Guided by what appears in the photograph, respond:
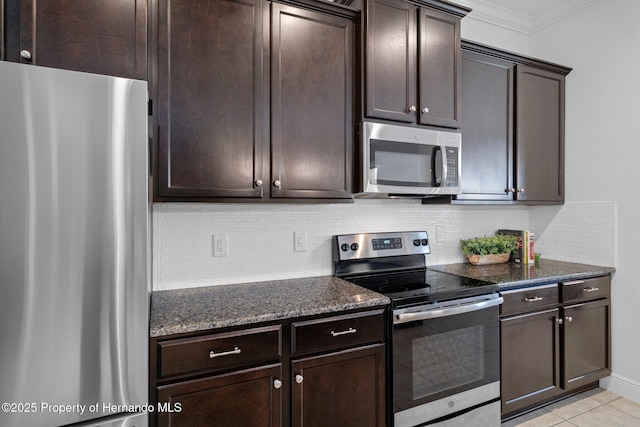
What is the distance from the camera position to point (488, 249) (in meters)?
2.76

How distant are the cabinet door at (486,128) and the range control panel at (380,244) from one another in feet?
1.38

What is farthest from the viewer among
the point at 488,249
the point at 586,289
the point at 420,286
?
the point at 488,249

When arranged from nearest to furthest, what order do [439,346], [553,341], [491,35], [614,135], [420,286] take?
1. [439,346]
2. [420,286]
3. [553,341]
4. [614,135]
5. [491,35]

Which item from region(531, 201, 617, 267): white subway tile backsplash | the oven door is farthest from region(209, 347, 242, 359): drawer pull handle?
region(531, 201, 617, 267): white subway tile backsplash

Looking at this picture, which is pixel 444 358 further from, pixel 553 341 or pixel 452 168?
pixel 452 168

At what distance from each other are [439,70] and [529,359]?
1.90m

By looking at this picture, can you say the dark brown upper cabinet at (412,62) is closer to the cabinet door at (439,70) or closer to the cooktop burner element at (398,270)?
the cabinet door at (439,70)

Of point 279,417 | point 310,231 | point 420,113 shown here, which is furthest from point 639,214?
point 279,417

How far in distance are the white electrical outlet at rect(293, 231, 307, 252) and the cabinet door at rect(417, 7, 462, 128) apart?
3.29 feet

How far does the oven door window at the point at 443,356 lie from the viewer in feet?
5.82

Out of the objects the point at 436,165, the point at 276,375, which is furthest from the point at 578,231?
the point at 276,375

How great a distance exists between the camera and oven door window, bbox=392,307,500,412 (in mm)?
1775

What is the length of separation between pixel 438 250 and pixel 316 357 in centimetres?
153

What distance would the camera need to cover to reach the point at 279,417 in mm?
1521
